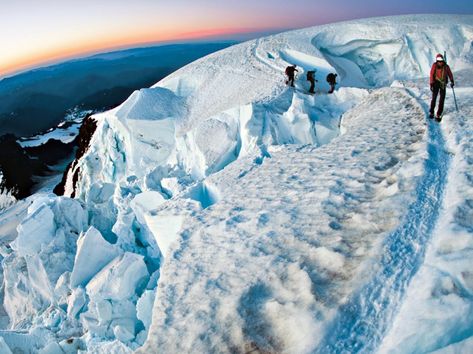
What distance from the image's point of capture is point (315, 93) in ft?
41.1

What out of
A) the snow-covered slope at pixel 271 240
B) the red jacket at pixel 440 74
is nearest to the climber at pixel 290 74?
the snow-covered slope at pixel 271 240

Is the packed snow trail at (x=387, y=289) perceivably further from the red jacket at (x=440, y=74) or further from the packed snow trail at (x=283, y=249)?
the red jacket at (x=440, y=74)

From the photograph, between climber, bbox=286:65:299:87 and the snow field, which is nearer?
the snow field

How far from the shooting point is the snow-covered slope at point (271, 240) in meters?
2.88

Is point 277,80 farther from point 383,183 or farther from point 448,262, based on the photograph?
point 448,262

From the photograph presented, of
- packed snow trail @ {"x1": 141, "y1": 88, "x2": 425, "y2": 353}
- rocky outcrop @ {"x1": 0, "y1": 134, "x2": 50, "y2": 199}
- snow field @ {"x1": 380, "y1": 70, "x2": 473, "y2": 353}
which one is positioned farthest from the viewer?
rocky outcrop @ {"x1": 0, "y1": 134, "x2": 50, "y2": 199}

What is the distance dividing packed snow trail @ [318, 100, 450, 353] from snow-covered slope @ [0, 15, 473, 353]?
0.04 feet

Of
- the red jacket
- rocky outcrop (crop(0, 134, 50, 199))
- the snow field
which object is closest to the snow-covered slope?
the snow field

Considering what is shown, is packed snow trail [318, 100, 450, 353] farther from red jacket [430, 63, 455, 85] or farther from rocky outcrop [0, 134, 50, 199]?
rocky outcrop [0, 134, 50, 199]

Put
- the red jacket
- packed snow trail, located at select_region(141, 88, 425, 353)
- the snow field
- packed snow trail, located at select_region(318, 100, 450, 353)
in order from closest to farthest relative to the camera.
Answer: the snow field
packed snow trail, located at select_region(318, 100, 450, 353)
packed snow trail, located at select_region(141, 88, 425, 353)
the red jacket

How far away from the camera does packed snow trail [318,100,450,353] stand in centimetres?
269

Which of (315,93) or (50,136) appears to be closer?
(315,93)

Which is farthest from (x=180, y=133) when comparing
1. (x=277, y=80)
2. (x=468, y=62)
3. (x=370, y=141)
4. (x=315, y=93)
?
(x=468, y=62)

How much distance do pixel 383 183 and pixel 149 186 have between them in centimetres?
672
